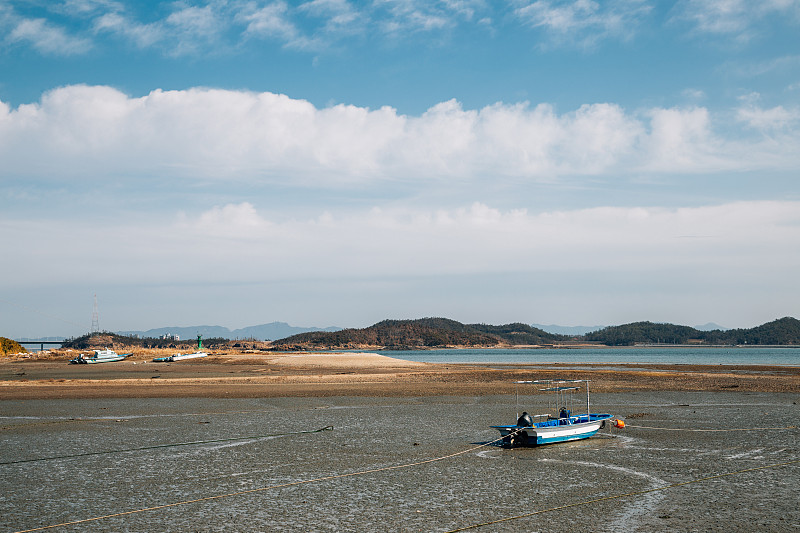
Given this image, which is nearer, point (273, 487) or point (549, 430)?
point (273, 487)

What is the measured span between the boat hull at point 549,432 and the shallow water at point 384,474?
1.88 feet

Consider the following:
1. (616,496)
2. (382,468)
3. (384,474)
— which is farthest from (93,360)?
(616,496)

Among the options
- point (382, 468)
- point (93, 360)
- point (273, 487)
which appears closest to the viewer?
point (273, 487)

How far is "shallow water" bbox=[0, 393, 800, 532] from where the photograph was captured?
17.0 m

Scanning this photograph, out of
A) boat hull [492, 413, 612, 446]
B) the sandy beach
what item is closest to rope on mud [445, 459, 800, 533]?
the sandy beach

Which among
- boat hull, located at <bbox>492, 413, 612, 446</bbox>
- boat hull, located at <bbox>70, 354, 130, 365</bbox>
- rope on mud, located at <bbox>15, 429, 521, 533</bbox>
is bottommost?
boat hull, located at <bbox>70, 354, 130, 365</bbox>

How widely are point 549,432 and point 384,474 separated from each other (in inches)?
337

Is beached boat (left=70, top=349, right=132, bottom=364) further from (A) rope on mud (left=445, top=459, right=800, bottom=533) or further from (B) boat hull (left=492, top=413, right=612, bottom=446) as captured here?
(A) rope on mud (left=445, top=459, right=800, bottom=533)

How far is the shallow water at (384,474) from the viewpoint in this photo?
55.9 feet

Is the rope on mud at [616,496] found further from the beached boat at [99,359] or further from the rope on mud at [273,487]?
the beached boat at [99,359]

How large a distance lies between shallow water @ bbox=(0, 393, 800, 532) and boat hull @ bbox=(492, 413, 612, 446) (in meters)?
0.57

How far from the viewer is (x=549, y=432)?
1081 inches

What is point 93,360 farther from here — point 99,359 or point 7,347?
point 7,347

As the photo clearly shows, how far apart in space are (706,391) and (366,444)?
120 feet
